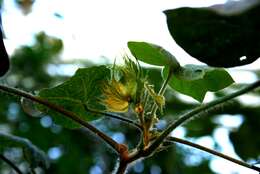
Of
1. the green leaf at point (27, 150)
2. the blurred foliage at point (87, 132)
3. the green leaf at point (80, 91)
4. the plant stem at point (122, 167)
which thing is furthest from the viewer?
the blurred foliage at point (87, 132)

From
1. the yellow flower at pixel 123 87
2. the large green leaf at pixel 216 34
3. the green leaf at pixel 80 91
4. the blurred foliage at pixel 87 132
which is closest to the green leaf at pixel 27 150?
the green leaf at pixel 80 91

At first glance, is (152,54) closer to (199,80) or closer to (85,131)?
(199,80)

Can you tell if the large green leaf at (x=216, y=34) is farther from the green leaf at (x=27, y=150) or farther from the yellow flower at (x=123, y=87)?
the green leaf at (x=27, y=150)

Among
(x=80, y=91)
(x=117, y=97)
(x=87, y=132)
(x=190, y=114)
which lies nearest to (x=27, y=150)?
(x=80, y=91)

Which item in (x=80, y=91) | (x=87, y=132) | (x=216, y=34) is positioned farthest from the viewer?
(x=87, y=132)

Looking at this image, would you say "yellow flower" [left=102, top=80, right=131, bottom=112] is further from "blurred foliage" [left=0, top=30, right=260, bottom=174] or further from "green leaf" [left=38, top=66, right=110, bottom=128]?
"blurred foliage" [left=0, top=30, right=260, bottom=174]

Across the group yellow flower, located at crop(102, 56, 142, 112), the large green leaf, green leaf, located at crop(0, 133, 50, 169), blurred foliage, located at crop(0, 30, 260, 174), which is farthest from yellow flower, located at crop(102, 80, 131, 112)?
blurred foliage, located at crop(0, 30, 260, 174)
